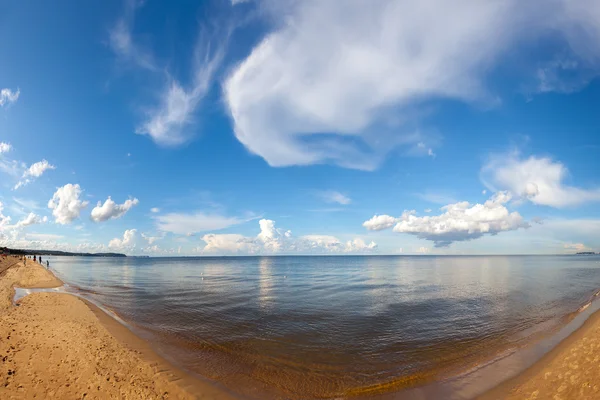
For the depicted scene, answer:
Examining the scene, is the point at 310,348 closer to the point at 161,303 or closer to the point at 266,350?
the point at 266,350

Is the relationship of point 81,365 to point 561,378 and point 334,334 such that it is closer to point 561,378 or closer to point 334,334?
point 334,334

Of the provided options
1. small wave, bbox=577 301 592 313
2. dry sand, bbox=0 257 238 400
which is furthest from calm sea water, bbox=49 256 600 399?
dry sand, bbox=0 257 238 400

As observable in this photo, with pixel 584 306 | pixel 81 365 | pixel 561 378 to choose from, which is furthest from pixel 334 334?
pixel 584 306

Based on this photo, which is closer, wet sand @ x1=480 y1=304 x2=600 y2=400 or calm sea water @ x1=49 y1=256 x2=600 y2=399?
wet sand @ x1=480 y1=304 x2=600 y2=400

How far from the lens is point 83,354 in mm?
15016

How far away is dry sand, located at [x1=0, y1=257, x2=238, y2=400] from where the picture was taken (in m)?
11.4

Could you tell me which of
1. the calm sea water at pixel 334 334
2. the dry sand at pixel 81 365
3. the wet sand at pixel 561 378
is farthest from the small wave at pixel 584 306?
the dry sand at pixel 81 365

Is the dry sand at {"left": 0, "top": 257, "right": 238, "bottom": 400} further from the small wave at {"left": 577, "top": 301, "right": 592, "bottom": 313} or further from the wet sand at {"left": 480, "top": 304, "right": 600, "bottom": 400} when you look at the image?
the small wave at {"left": 577, "top": 301, "right": 592, "bottom": 313}

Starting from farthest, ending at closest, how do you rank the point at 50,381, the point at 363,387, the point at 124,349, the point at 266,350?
the point at 266,350
the point at 124,349
the point at 363,387
the point at 50,381

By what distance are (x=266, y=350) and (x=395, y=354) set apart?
26.2 ft

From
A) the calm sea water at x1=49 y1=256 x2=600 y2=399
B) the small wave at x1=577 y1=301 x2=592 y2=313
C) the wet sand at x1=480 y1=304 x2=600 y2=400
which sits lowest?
the small wave at x1=577 y1=301 x2=592 y2=313

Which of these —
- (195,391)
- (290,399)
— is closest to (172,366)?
(195,391)

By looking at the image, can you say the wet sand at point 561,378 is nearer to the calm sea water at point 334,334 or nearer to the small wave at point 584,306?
the calm sea water at point 334,334

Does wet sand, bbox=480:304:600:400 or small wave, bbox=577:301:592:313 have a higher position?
wet sand, bbox=480:304:600:400
